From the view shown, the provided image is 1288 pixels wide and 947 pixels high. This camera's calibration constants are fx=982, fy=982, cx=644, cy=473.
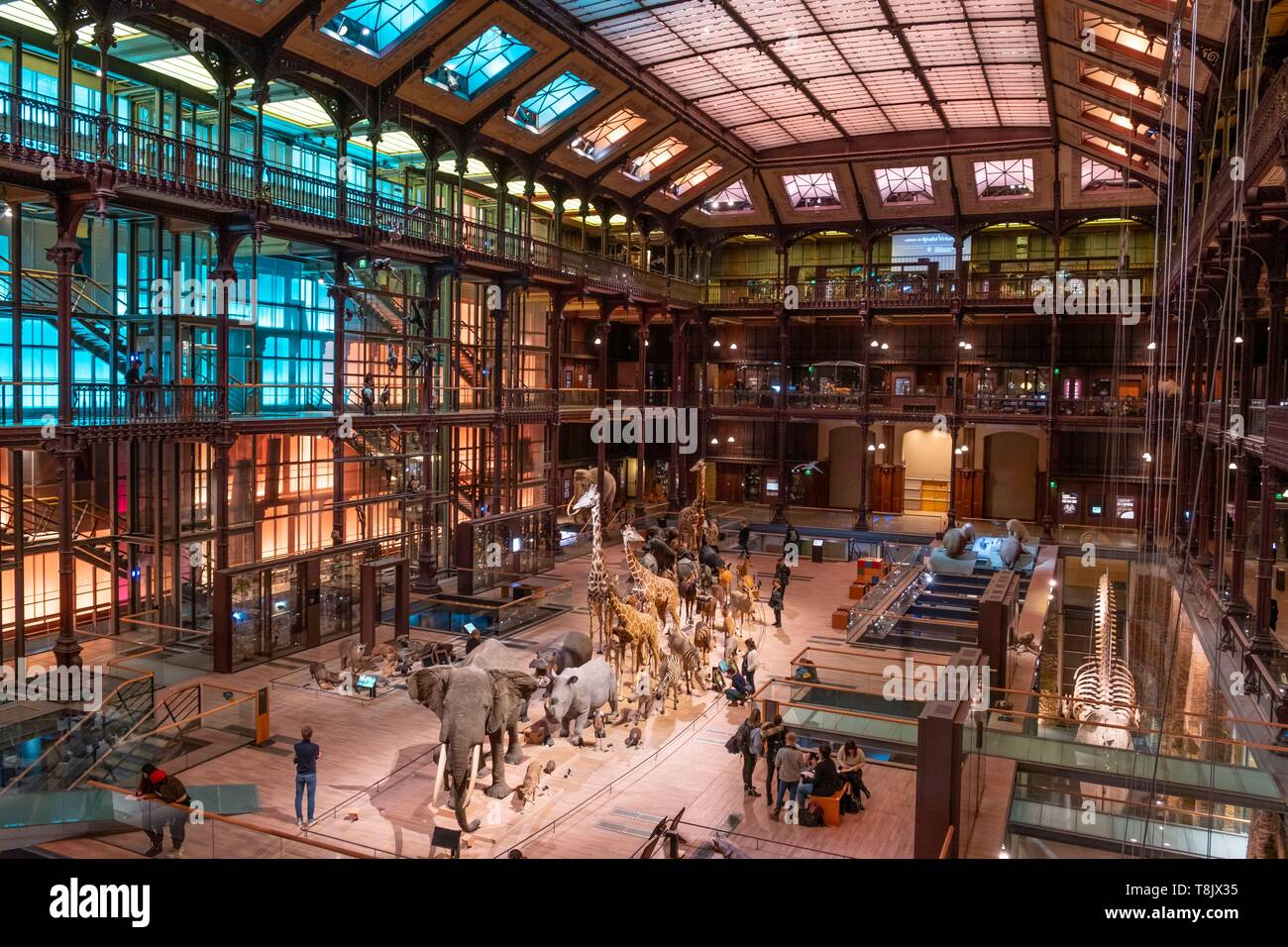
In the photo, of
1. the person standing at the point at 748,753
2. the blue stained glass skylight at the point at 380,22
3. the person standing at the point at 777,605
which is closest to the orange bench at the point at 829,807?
the person standing at the point at 748,753

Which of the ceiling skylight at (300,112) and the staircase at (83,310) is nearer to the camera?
the staircase at (83,310)

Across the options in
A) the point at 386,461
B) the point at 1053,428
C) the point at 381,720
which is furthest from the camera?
the point at 1053,428

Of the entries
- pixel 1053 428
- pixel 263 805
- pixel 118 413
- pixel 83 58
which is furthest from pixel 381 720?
pixel 1053 428

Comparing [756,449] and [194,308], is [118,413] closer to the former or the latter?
[194,308]

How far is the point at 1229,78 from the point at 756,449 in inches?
1055

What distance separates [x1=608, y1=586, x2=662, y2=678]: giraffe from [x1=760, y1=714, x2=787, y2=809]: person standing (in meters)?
3.72

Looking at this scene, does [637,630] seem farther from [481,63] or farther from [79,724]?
[481,63]

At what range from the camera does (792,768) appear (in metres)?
13.0

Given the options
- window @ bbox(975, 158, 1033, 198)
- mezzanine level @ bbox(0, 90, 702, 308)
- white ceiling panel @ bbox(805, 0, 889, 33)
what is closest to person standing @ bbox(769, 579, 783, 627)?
mezzanine level @ bbox(0, 90, 702, 308)

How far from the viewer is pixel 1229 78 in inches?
725

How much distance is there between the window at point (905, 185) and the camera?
36.6 m

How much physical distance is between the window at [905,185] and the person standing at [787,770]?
2850 centimetres

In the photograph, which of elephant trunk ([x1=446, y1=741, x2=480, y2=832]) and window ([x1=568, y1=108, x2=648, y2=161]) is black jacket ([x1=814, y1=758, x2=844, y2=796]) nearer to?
elephant trunk ([x1=446, y1=741, x2=480, y2=832])

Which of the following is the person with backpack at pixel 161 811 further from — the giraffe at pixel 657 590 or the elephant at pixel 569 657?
the giraffe at pixel 657 590
